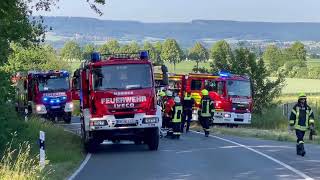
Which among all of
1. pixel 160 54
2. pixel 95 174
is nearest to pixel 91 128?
pixel 95 174

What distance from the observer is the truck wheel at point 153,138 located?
59.3ft

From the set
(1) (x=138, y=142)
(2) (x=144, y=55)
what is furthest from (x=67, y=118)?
(2) (x=144, y=55)

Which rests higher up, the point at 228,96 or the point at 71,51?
the point at 71,51

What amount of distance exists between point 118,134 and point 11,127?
3.40 m

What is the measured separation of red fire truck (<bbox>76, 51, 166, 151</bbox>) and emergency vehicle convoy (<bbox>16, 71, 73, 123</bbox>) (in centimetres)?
1440

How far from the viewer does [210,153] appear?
17.3 meters

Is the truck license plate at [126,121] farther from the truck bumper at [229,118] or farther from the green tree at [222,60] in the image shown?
the green tree at [222,60]

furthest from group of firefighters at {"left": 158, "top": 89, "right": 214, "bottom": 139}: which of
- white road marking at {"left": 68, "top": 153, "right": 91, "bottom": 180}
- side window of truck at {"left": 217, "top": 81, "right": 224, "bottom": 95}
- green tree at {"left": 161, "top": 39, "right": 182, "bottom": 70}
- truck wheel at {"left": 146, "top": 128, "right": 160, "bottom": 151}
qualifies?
green tree at {"left": 161, "top": 39, "right": 182, "bottom": 70}

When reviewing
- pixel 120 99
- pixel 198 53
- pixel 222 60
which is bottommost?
pixel 120 99

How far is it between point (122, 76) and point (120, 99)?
0.70m

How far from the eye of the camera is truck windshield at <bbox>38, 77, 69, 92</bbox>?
105 feet

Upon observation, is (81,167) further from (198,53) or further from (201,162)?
(198,53)

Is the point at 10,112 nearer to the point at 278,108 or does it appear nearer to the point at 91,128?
the point at 91,128

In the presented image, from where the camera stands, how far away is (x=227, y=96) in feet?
108
